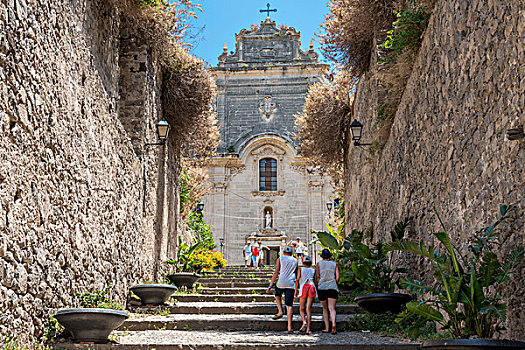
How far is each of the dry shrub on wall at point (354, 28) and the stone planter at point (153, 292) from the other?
20.4ft

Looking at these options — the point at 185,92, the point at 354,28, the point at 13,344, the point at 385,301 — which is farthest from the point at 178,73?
the point at 13,344

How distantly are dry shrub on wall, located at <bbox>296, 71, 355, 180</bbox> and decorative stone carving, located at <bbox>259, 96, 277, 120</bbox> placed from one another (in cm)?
1527

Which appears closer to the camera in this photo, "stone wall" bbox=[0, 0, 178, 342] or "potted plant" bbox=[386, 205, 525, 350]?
"potted plant" bbox=[386, 205, 525, 350]

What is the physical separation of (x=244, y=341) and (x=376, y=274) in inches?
114

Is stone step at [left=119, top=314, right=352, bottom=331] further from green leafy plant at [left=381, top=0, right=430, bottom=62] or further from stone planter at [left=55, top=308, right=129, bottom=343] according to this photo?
green leafy plant at [left=381, top=0, right=430, bottom=62]

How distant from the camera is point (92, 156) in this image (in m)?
7.91

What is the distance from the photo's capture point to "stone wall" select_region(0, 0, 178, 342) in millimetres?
5359

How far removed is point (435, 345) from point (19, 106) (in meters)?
4.04

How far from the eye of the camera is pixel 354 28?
12.2 m

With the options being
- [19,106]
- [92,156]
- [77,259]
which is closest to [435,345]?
[19,106]

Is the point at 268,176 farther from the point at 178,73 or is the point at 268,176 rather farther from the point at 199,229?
the point at 178,73

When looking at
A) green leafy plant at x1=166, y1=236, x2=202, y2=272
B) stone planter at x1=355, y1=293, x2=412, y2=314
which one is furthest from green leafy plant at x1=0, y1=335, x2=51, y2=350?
green leafy plant at x1=166, y1=236, x2=202, y2=272

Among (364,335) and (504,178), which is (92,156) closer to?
(364,335)

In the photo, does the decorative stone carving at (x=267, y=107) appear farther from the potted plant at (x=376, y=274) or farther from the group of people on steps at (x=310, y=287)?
the group of people on steps at (x=310, y=287)
